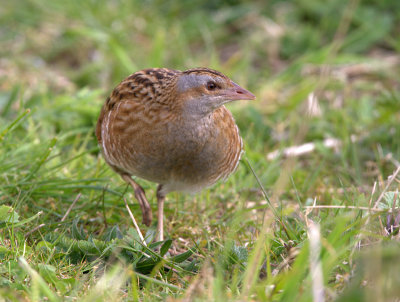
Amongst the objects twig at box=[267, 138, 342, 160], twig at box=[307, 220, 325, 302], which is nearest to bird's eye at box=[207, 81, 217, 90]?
twig at box=[307, 220, 325, 302]

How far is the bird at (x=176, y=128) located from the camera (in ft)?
11.1

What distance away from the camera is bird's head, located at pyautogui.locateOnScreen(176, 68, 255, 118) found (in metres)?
3.36

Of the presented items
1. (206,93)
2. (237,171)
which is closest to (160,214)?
(206,93)

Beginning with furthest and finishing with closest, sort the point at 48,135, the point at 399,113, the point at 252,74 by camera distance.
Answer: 1. the point at 252,74
2. the point at 399,113
3. the point at 48,135

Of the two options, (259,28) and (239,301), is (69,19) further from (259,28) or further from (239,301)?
(239,301)

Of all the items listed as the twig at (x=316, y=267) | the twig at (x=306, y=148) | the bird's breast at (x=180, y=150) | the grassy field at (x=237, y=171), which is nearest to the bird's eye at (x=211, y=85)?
the bird's breast at (x=180, y=150)

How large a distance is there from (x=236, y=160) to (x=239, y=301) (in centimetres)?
148

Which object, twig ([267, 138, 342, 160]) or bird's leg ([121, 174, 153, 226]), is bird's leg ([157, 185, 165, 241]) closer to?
bird's leg ([121, 174, 153, 226])

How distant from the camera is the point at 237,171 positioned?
476 centimetres

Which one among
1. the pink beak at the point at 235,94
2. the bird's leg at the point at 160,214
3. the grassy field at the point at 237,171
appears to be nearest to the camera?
the grassy field at the point at 237,171

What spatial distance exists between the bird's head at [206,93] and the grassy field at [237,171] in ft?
1.53

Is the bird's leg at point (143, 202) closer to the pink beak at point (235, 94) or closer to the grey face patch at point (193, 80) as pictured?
the grey face patch at point (193, 80)

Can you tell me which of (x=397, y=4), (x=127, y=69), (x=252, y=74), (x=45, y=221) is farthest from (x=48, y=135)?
(x=397, y=4)

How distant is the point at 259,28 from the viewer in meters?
7.45
